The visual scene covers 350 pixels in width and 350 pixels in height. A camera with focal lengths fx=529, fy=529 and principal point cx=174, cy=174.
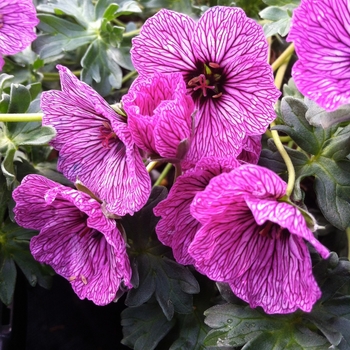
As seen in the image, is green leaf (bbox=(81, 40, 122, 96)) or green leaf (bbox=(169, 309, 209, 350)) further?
green leaf (bbox=(81, 40, 122, 96))

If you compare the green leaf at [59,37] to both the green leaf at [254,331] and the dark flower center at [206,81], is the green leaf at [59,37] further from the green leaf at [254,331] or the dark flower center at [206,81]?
the green leaf at [254,331]

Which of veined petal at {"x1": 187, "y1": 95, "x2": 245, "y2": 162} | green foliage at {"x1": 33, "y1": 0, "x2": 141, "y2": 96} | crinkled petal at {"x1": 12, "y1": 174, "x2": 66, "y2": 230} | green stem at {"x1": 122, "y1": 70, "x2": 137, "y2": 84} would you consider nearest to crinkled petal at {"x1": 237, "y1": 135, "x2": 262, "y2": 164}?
veined petal at {"x1": 187, "y1": 95, "x2": 245, "y2": 162}

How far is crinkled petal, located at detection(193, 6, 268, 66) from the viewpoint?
26.0 inches

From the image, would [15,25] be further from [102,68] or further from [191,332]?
[191,332]

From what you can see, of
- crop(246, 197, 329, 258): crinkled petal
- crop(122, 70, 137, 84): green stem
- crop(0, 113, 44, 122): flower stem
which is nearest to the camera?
crop(246, 197, 329, 258): crinkled petal

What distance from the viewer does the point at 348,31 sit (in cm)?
62

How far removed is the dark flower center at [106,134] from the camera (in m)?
0.73

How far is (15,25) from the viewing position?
823mm

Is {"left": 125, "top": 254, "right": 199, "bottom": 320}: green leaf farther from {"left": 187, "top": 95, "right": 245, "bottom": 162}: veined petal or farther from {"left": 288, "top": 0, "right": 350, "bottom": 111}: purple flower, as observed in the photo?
{"left": 288, "top": 0, "right": 350, "bottom": 111}: purple flower

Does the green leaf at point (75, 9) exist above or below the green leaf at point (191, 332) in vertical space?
above

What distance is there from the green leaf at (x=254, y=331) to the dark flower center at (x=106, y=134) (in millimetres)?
281

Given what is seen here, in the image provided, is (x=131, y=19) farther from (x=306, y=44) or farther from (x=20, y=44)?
(x=306, y=44)

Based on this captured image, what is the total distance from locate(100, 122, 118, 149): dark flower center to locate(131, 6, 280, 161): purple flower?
10 cm

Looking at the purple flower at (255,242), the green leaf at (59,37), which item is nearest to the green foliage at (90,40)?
the green leaf at (59,37)
